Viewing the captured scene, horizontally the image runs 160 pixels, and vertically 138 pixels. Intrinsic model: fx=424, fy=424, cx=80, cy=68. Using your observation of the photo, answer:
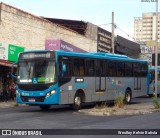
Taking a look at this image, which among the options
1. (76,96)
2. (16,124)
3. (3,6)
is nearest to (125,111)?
(76,96)

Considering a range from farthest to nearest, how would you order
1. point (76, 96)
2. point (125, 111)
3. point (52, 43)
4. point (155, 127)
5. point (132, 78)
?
point (52, 43) → point (132, 78) → point (76, 96) → point (125, 111) → point (155, 127)

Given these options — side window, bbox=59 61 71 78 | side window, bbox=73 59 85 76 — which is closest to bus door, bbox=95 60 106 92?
side window, bbox=73 59 85 76

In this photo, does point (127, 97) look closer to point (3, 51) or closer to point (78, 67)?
point (78, 67)

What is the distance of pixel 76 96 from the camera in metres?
21.6

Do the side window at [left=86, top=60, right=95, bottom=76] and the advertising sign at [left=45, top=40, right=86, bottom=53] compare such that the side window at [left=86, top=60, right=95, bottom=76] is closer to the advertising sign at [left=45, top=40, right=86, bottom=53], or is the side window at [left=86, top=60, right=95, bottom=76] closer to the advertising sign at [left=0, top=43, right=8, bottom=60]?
the advertising sign at [left=0, top=43, right=8, bottom=60]

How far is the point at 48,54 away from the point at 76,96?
279 centimetres

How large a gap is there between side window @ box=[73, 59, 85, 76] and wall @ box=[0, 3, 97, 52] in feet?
25.8

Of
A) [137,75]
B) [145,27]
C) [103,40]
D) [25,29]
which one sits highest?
[145,27]

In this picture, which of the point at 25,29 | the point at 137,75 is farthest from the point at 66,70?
→ the point at 25,29

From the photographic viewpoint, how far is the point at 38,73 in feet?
66.1

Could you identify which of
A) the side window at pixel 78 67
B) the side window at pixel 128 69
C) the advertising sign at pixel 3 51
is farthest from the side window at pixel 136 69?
the advertising sign at pixel 3 51

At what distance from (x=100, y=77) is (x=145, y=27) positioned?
2731 inches

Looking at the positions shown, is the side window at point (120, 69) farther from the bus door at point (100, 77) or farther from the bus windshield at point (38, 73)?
the bus windshield at point (38, 73)

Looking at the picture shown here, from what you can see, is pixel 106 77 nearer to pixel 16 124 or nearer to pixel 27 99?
pixel 27 99
